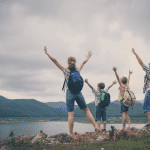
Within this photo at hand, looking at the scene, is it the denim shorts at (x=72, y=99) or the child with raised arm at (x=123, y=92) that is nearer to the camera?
the denim shorts at (x=72, y=99)

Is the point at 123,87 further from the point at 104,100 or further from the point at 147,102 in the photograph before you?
the point at 147,102

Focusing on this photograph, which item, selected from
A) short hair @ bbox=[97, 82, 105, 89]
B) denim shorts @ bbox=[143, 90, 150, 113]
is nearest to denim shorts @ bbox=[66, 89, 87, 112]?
short hair @ bbox=[97, 82, 105, 89]

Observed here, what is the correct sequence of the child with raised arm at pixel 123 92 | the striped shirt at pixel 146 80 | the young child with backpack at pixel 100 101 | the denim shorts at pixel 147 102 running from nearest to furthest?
the denim shorts at pixel 147 102
the striped shirt at pixel 146 80
the child with raised arm at pixel 123 92
the young child with backpack at pixel 100 101

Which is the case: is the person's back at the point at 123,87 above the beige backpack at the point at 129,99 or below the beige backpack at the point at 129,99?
above

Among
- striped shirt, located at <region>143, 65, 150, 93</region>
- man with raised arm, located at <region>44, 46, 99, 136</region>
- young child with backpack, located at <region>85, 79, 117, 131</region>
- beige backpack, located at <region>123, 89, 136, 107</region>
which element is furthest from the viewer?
young child with backpack, located at <region>85, 79, 117, 131</region>

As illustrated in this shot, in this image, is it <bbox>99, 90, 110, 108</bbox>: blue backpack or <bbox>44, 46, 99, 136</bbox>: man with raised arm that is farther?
<bbox>99, 90, 110, 108</bbox>: blue backpack

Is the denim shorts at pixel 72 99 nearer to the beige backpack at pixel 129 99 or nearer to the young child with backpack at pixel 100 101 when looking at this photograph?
the young child with backpack at pixel 100 101

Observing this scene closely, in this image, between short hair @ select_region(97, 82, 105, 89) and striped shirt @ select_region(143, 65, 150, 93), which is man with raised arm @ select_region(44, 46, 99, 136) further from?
striped shirt @ select_region(143, 65, 150, 93)

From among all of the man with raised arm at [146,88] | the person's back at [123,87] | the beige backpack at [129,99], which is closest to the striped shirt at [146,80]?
the man with raised arm at [146,88]

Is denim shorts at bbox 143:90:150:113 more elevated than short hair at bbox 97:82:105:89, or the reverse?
short hair at bbox 97:82:105:89

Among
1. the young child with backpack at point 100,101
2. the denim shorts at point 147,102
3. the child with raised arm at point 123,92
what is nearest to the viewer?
the denim shorts at point 147,102

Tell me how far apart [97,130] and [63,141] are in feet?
5.59

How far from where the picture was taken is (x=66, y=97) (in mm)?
5562

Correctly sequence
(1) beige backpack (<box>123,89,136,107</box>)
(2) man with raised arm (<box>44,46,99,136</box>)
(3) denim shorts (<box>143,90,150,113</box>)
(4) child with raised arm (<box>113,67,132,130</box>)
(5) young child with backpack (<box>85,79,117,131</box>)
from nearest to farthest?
(2) man with raised arm (<box>44,46,99,136</box>), (3) denim shorts (<box>143,90,150,113</box>), (1) beige backpack (<box>123,89,136,107</box>), (4) child with raised arm (<box>113,67,132,130</box>), (5) young child with backpack (<box>85,79,117,131</box>)
